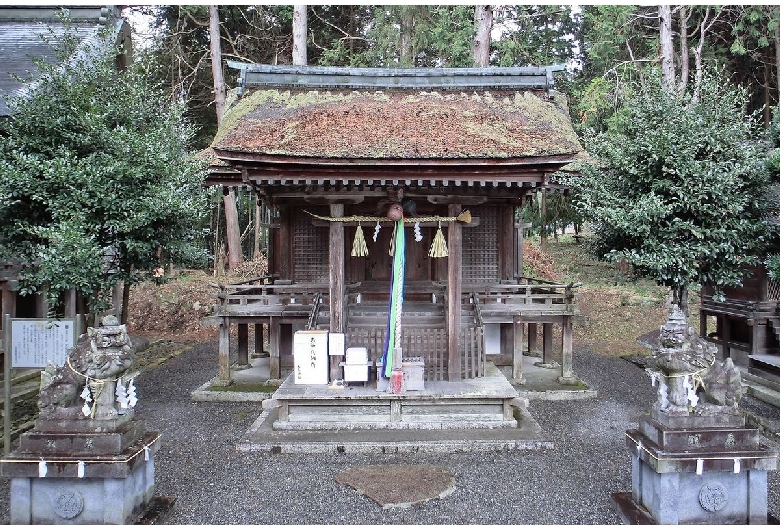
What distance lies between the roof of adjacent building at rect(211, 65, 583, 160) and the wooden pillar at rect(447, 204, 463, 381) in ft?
4.89

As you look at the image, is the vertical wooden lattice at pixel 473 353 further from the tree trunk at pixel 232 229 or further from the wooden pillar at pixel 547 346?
the tree trunk at pixel 232 229

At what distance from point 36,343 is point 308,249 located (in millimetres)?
5672

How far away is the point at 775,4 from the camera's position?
1556cm

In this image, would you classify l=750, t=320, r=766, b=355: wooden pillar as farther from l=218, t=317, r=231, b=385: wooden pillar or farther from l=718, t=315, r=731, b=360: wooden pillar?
l=218, t=317, r=231, b=385: wooden pillar

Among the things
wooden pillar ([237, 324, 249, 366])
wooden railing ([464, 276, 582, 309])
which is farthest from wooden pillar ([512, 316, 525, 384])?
wooden pillar ([237, 324, 249, 366])

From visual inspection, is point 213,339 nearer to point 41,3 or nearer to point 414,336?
point 414,336

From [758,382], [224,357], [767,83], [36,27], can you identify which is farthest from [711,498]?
[767,83]

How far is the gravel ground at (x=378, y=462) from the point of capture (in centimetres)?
548

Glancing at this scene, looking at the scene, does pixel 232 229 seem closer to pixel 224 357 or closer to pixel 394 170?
pixel 224 357

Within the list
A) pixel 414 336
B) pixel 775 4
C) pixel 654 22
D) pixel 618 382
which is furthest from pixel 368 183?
pixel 654 22

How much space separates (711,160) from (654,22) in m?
15.7

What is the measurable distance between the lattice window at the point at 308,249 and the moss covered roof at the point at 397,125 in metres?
2.46

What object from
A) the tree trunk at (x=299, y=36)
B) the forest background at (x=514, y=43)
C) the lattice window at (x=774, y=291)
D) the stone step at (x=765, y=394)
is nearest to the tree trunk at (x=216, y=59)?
the forest background at (x=514, y=43)

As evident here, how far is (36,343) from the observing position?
645 centimetres
